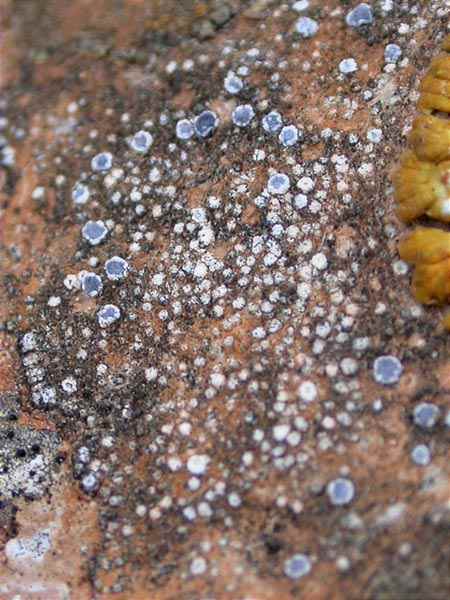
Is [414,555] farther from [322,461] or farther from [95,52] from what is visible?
[95,52]

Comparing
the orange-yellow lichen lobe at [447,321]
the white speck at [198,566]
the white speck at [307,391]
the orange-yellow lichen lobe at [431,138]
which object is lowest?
the white speck at [198,566]

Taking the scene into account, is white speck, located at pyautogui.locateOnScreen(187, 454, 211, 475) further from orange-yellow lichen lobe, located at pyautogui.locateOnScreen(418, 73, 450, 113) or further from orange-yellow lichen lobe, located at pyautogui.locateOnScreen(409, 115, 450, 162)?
orange-yellow lichen lobe, located at pyautogui.locateOnScreen(418, 73, 450, 113)

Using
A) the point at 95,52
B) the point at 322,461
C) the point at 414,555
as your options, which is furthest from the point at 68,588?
the point at 95,52

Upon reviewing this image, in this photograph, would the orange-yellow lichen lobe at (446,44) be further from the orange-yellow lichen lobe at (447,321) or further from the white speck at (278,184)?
the orange-yellow lichen lobe at (447,321)

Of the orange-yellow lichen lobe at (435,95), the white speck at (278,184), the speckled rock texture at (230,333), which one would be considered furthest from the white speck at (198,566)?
the orange-yellow lichen lobe at (435,95)

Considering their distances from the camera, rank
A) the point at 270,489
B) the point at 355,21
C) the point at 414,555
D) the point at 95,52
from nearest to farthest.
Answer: the point at 414,555 < the point at 270,489 < the point at 355,21 < the point at 95,52

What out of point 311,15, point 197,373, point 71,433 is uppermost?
point 311,15
